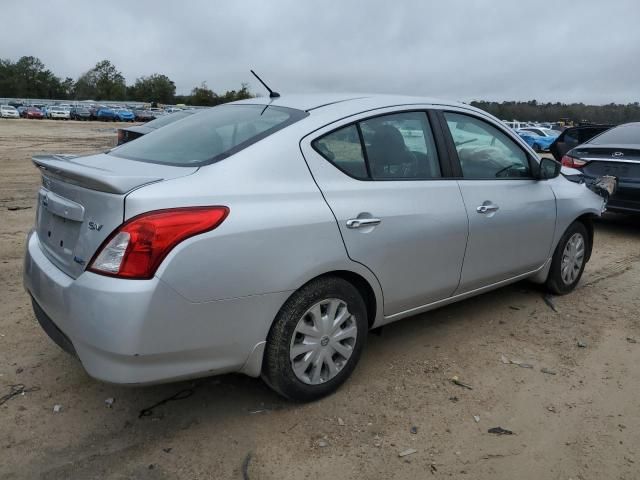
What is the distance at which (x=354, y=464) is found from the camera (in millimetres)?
2555

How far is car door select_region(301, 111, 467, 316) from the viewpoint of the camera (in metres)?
2.93

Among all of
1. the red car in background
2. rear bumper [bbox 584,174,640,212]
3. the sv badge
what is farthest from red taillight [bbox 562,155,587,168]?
the red car in background

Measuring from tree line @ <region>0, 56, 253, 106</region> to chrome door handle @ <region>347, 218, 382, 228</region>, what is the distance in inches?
4153

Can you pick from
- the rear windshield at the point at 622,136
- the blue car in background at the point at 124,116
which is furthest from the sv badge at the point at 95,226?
the blue car in background at the point at 124,116

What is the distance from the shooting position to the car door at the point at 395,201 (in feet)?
9.61

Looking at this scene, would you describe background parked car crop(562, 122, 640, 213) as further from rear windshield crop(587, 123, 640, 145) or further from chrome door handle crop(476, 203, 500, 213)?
chrome door handle crop(476, 203, 500, 213)

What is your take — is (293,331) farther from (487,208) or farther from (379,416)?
(487,208)

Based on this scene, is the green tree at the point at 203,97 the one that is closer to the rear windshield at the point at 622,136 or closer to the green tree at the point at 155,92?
the green tree at the point at 155,92

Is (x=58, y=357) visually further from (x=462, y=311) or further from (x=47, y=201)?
(x=462, y=311)

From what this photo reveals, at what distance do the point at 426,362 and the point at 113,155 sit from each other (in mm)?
2256

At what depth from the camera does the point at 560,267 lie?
181 inches

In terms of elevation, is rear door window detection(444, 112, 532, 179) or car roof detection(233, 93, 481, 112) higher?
car roof detection(233, 93, 481, 112)

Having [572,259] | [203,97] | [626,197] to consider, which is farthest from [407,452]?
[203,97]

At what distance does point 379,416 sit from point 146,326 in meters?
1.32
